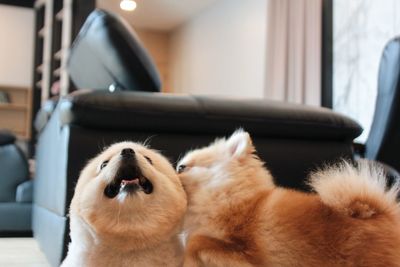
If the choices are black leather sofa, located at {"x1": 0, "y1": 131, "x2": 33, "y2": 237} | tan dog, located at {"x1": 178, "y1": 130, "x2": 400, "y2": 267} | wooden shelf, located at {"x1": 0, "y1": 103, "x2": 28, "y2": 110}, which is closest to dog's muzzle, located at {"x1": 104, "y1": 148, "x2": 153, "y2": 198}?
tan dog, located at {"x1": 178, "y1": 130, "x2": 400, "y2": 267}

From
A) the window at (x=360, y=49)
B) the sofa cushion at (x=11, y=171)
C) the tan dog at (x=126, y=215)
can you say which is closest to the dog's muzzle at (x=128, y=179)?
the tan dog at (x=126, y=215)

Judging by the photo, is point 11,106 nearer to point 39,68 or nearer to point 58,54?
point 39,68

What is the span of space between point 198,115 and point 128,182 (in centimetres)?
38

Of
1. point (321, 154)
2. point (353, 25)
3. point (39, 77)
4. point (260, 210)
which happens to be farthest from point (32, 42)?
point (260, 210)

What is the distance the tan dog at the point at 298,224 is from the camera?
774 mm

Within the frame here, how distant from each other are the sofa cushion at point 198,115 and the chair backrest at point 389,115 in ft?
0.78

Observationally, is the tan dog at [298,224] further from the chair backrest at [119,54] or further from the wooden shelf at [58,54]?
the wooden shelf at [58,54]

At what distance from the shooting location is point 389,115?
5.02 ft

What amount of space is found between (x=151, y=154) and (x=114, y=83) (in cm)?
52

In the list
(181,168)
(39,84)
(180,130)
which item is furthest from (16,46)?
(181,168)

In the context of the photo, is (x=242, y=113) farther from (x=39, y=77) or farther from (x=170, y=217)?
(x=39, y=77)

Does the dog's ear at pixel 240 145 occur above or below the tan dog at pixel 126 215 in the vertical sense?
above

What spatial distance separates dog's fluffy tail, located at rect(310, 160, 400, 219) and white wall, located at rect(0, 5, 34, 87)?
17.5 feet

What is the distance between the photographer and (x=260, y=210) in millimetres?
840
